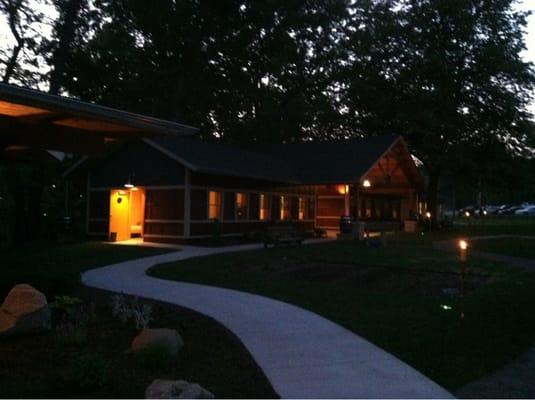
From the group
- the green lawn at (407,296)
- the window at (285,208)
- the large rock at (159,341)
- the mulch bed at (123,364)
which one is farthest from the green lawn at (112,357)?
the window at (285,208)

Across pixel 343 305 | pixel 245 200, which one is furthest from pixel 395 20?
pixel 343 305

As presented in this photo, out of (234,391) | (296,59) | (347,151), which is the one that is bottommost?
(234,391)

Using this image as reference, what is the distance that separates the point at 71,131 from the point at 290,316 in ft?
15.1

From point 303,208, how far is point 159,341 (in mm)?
24883

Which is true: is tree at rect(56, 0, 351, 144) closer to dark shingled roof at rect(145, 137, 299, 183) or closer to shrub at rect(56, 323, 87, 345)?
dark shingled roof at rect(145, 137, 299, 183)

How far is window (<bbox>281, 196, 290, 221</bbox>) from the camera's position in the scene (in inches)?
1187

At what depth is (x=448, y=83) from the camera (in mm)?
40062

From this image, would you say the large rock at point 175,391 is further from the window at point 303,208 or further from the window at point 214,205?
the window at point 303,208

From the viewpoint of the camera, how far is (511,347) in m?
8.33

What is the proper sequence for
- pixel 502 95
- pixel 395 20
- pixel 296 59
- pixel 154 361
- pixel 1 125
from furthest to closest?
1. pixel 296 59
2. pixel 395 20
3. pixel 502 95
4. pixel 1 125
5. pixel 154 361

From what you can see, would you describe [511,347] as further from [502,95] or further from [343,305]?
[502,95]

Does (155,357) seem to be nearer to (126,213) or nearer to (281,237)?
(281,237)

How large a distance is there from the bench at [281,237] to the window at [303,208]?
694 centimetres

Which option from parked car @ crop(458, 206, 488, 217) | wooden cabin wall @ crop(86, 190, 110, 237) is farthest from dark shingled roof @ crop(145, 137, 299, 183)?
parked car @ crop(458, 206, 488, 217)
